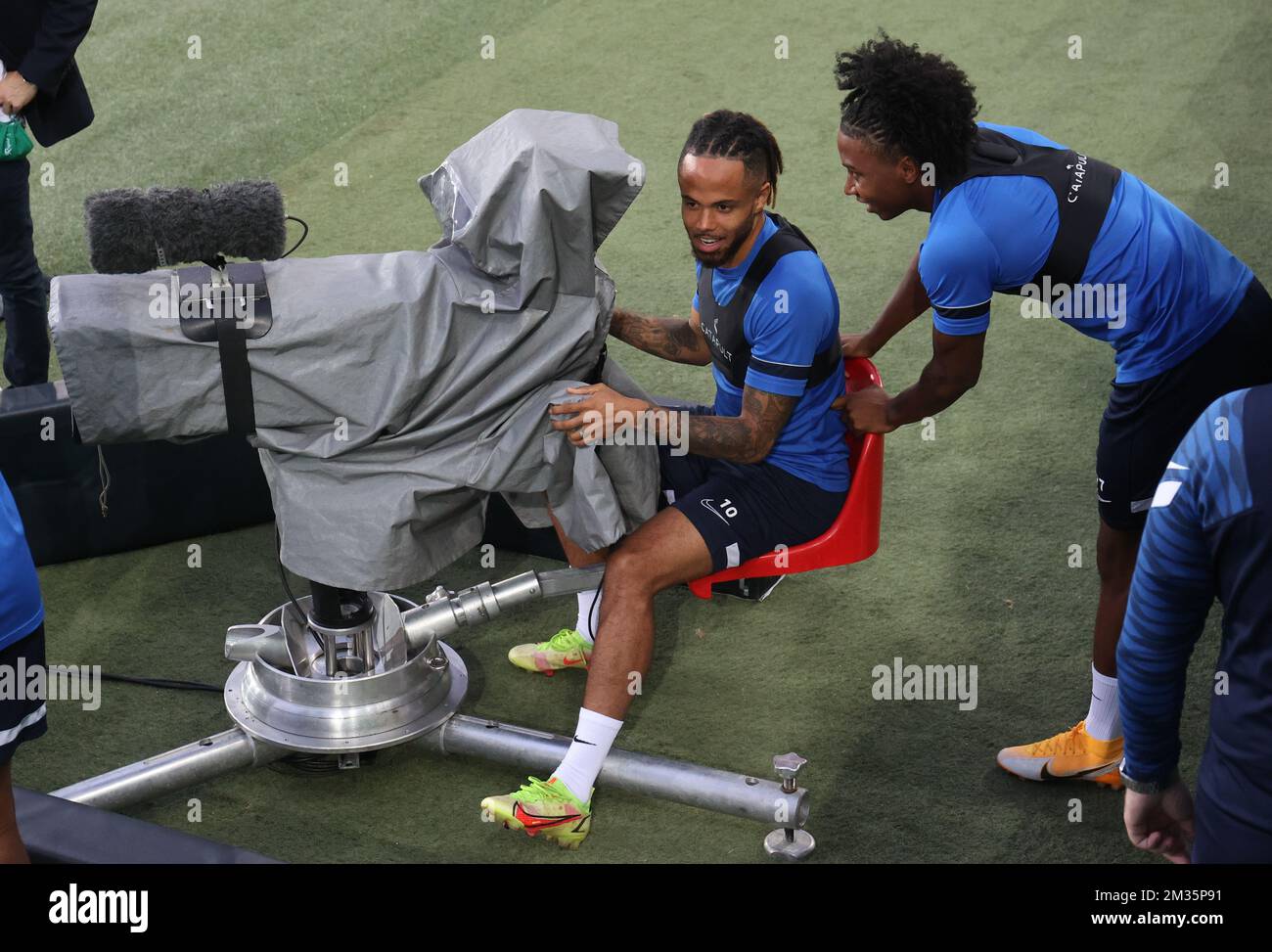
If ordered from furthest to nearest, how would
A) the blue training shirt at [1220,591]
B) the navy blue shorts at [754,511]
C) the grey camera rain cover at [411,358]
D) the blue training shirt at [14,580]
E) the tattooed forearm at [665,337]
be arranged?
the tattooed forearm at [665,337] < the navy blue shorts at [754,511] < the grey camera rain cover at [411,358] < the blue training shirt at [14,580] < the blue training shirt at [1220,591]

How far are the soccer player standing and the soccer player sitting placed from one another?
209mm

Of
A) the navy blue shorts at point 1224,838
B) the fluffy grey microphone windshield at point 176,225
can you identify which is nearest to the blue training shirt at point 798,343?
the fluffy grey microphone windshield at point 176,225

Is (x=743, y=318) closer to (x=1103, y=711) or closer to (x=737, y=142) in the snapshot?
(x=737, y=142)

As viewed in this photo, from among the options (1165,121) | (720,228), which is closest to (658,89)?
(1165,121)

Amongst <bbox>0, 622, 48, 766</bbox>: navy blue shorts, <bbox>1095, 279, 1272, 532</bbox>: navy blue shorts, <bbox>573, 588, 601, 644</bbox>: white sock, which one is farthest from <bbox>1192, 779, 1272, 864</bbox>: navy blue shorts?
<bbox>573, 588, 601, 644</bbox>: white sock

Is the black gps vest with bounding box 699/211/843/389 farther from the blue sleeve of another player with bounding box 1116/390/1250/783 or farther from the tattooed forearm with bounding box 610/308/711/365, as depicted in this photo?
the blue sleeve of another player with bounding box 1116/390/1250/783

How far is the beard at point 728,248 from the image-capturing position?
3.03m

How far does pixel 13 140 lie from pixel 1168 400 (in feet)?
10.1

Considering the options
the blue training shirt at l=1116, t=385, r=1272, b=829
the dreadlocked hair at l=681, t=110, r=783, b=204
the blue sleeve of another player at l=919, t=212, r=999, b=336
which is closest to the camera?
the blue training shirt at l=1116, t=385, r=1272, b=829

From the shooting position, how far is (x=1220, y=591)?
5.93ft

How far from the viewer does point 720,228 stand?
302 centimetres

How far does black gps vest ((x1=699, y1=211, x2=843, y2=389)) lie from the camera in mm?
3045

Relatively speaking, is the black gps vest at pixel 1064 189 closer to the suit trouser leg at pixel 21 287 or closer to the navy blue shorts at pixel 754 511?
the navy blue shorts at pixel 754 511

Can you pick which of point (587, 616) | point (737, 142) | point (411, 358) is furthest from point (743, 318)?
point (587, 616)
